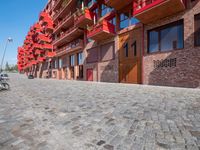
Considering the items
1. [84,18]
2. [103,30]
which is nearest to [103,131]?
[103,30]

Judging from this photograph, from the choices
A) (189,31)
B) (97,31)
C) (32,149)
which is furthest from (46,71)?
(32,149)

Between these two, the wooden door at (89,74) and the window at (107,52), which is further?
the wooden door at (89,74)

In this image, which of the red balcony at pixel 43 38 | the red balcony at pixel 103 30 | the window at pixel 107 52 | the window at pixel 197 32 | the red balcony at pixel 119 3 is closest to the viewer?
the window at pixel 197 32

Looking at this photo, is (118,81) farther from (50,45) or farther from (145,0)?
(50,45)

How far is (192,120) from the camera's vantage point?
11.1 feet

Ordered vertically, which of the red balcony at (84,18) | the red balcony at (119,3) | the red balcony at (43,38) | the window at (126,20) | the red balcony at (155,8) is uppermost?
the red balcony at (43,38)

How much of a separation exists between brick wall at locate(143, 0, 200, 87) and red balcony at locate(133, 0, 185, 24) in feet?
1.67

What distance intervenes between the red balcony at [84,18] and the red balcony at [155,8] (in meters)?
8.66

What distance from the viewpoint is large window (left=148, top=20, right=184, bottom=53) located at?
35.1 ft

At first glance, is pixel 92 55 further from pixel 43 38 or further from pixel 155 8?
pixel 43 38

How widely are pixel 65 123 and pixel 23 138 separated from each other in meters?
1.02

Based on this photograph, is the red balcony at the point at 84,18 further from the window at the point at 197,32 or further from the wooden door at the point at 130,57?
the window at the point at 197,32

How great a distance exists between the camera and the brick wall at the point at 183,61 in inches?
379

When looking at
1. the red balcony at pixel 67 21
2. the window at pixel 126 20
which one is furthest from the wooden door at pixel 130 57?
the red balcony at pixel 67 21
